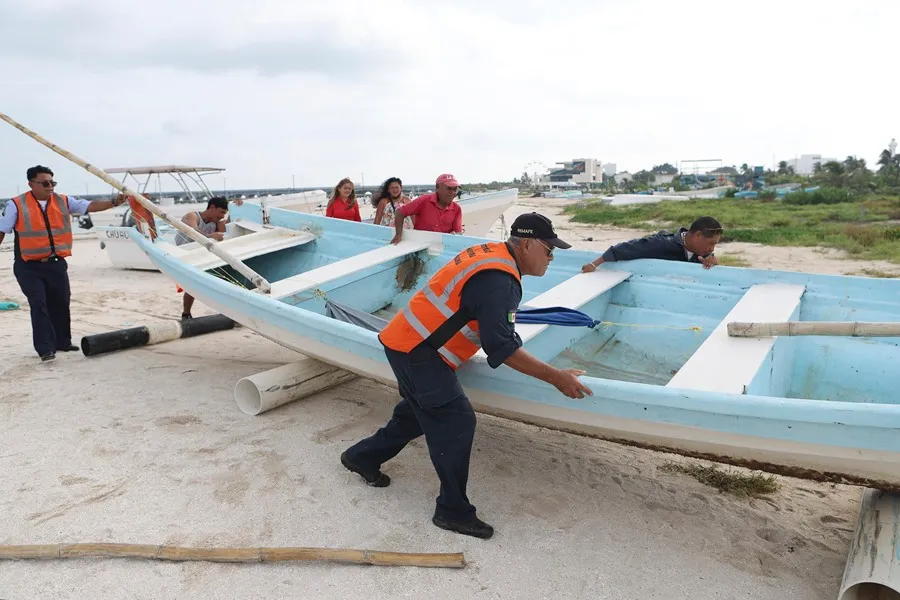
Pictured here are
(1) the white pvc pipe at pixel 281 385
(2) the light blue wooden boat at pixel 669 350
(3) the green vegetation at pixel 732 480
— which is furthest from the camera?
(1) the white pvc pipe at pixel 281 385

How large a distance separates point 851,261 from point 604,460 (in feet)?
32.2

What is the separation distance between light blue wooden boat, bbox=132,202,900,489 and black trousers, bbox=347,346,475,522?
0.87 feet

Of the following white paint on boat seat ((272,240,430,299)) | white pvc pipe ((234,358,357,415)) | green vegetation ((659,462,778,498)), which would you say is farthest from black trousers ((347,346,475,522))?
white paint on boat seat ((272,240,430,299))

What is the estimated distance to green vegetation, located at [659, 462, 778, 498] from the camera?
335cm

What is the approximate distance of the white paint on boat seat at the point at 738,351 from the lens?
8.81 feet

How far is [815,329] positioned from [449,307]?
1.62m

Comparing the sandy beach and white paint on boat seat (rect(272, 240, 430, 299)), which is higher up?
white paint on boat seat (rect(272, 240, 430, 299))

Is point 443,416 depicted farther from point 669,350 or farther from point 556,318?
point 669,350

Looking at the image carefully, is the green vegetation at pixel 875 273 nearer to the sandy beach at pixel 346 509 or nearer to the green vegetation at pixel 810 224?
the green vegetation at pixel 810 224

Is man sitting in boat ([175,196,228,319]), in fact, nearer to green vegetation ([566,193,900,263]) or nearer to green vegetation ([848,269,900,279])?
green vegetation ([848,269,900,279])

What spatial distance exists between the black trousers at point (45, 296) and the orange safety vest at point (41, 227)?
0.33 ft

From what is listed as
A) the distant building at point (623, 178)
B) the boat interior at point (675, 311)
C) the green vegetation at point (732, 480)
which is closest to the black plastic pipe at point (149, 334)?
the boat interior at point (675, 311)

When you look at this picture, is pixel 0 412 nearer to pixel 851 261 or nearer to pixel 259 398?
pixel 259 398

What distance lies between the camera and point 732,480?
343 centimetres
